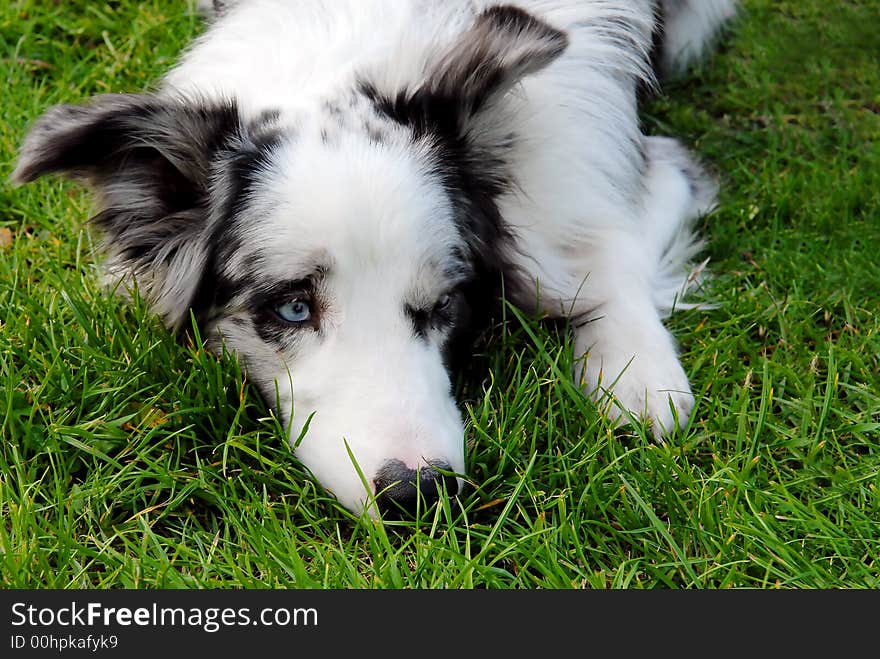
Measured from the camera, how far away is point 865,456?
3.43 m

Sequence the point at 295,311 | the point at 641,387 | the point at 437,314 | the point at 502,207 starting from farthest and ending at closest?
1. the point at 502,207
2. the point at 641,387
3. the point at 437,314
4. the point at 295,311

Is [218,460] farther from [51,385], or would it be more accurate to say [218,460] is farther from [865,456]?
[865,456]

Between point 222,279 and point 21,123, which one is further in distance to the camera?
point 21,123

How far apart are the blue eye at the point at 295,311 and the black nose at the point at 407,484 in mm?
581

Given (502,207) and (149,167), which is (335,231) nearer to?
(149,167)

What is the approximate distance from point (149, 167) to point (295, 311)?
2.26ft

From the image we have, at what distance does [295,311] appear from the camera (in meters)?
3.16

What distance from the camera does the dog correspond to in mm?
3033

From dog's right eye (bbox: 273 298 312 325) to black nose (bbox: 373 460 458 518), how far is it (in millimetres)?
581

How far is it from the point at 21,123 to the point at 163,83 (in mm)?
1112

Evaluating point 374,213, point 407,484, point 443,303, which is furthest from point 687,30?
point 407,484

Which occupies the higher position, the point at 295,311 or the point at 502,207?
the point at 502,207

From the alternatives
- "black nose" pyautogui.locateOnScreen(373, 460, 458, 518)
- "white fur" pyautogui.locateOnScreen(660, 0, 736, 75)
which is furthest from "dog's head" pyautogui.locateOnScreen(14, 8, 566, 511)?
"white fur" pyautogui.locateOnScreen(660, 0, 736, 75)

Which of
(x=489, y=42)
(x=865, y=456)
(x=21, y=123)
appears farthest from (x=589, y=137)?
(x=21, y=123)
